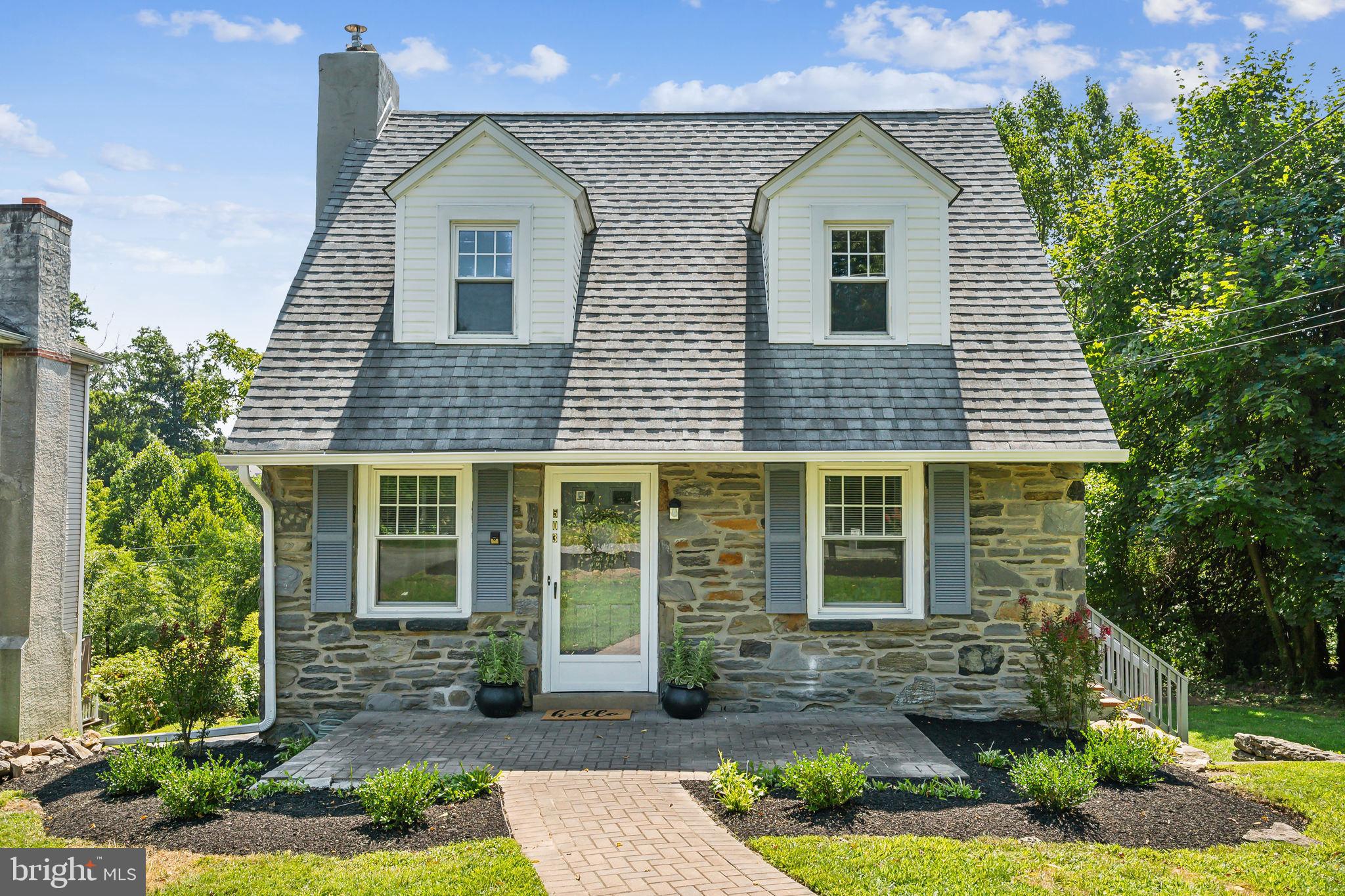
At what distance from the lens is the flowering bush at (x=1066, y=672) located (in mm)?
7578

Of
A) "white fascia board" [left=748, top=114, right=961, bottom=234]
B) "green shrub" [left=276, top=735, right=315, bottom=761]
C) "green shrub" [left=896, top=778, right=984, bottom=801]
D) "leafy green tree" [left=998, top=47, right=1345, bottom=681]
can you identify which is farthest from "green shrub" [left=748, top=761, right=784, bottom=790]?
"leafy green tree" [left=998, top=47, right=1345, bottom=681]

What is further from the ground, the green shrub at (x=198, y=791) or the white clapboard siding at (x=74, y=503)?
the white clapboard siding at (x=74, y=503)

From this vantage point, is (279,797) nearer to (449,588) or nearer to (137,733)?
(449,588)

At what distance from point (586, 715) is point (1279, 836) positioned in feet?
17.7

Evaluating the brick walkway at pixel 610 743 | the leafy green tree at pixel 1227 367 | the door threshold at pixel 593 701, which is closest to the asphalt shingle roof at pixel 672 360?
the door threshold at pixel 593 701

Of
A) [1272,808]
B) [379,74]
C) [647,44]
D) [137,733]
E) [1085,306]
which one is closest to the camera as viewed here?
[1272,808]

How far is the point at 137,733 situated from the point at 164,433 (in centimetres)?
4319

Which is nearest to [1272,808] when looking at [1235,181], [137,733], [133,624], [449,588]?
[449,588]

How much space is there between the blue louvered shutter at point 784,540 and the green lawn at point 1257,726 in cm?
477

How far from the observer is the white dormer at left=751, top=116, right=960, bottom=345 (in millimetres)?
9227

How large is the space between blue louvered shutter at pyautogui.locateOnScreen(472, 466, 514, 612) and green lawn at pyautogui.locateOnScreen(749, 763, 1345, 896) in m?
3.91

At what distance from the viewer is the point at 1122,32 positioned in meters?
14.1

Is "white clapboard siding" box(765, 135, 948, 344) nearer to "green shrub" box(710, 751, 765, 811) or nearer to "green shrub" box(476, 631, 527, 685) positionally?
"green shrub" box(476, 631, 527, 685)

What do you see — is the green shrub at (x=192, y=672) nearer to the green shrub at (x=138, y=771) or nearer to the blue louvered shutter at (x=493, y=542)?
the green shrub at (x=138, y=771)
